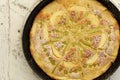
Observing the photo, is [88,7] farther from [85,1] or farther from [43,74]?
[43,74]

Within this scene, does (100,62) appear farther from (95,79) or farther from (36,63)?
(36,63)

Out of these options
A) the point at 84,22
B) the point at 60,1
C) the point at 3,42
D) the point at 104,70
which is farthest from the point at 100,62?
the point at 3,42

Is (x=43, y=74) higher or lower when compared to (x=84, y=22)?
lower

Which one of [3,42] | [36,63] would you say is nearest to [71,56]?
[36,63]

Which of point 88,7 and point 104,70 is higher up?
point 88,7

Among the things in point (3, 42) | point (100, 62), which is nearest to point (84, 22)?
point (100, 62)

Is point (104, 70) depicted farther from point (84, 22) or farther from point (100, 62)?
point (84, 22)
